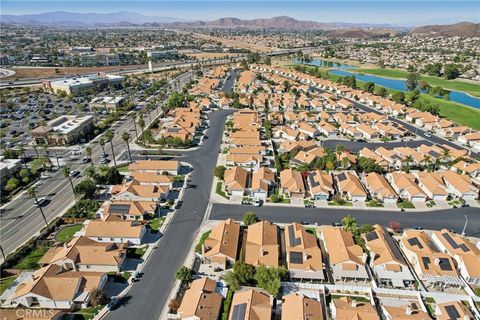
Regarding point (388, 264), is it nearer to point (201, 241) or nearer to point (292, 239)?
point (292, 239)

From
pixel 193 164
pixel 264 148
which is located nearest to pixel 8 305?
pixel 193 164

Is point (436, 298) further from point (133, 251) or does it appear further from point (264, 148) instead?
point (264, 148)

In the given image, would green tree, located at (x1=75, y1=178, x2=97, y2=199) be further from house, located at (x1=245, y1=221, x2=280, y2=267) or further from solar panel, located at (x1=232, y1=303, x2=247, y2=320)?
solar panel, located at (x1=232, y1=303, x2=247, y2=320)

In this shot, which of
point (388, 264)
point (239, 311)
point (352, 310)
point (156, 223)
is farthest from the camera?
point (156, 223)

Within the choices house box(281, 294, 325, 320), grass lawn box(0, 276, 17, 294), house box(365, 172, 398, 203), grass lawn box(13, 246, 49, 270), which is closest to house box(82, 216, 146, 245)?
grass lawn box(13, 246, 49, 270)

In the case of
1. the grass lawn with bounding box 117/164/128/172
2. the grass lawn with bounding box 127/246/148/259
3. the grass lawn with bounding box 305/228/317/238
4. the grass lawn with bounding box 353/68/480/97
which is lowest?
the grass lawn with bounding box 127/246/148/259

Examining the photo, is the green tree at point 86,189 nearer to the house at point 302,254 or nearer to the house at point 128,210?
the house at point 128,210

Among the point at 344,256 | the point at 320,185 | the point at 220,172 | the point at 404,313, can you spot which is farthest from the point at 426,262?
the point at 220,172
